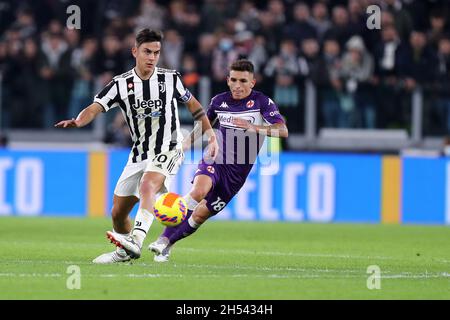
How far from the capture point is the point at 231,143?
1188 centimetres

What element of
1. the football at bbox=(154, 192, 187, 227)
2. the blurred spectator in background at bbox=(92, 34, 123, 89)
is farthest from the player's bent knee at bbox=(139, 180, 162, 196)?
the blurred spectator in background at bbox=(92, 34, 123, 89)

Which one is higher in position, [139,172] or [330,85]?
[330,85]

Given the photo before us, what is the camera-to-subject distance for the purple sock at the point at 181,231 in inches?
434

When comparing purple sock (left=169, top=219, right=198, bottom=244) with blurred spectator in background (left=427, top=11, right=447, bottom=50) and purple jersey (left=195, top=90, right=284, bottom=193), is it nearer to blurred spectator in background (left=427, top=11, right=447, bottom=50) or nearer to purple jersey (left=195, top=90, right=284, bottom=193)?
purple jersey (left=195, top=90, right=284, bottom=193)

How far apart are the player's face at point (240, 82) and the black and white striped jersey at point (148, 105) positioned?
1179mm

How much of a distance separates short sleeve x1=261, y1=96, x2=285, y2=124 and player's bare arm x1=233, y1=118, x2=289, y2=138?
145 millimetres

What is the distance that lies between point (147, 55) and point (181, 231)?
1846 mm

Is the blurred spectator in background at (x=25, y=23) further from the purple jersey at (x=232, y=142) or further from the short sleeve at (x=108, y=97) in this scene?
the short sleeve at (x=108, y=97)

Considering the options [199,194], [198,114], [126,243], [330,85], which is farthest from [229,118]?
[330,85]

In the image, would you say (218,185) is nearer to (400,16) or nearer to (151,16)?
(400,16)

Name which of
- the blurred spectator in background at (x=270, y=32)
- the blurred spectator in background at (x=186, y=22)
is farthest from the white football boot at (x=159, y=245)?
the blurred spectator in background at (x=186, y=22)

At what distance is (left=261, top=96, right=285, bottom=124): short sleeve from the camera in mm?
11617

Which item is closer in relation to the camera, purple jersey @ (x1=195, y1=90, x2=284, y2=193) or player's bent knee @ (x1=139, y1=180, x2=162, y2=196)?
player's bent knee @ (x1=139, y1=180, x2=162, y2=196)

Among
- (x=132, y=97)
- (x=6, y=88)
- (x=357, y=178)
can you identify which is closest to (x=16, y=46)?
(x=6, y=88)
